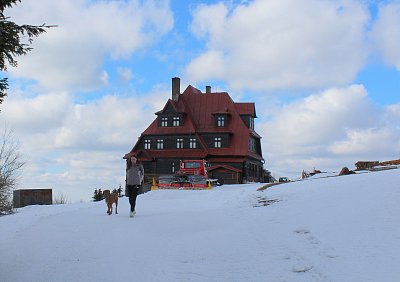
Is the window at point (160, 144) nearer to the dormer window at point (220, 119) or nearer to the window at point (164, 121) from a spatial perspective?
the window at point (164, 121)

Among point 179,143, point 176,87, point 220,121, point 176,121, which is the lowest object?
point 179,143

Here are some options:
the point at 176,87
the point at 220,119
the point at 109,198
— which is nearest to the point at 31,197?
the point at 109,198

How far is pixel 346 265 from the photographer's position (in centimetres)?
813

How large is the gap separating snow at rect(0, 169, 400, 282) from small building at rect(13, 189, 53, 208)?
7.96 m

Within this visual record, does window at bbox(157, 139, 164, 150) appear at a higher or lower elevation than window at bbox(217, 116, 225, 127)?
lower

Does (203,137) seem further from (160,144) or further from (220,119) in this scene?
(160,144)

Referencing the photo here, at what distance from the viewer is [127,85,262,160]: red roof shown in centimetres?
5097

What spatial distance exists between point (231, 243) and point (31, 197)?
15.8m

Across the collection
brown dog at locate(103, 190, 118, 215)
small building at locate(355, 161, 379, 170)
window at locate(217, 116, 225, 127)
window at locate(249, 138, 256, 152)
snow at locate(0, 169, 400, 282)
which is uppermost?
window at locate(217, 116, 225, 127)

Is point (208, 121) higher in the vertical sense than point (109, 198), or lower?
higher

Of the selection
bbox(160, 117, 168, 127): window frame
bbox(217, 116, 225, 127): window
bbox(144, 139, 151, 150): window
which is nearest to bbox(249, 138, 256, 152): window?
bbox(217, 116, 225, 127): window

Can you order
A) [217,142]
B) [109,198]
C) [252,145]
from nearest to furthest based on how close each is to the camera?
[109,198] → [217,142] → [252,145]

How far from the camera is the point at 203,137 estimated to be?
172 feet

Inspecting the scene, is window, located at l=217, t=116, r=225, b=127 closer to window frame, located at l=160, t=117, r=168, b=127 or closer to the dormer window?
the dormer window
